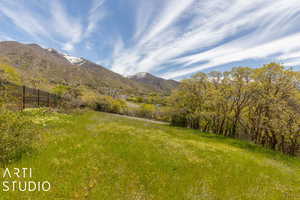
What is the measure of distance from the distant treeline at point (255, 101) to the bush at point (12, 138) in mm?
27126

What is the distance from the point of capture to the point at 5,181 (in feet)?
17.7

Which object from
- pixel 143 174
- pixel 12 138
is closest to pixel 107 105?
pixel 12 138

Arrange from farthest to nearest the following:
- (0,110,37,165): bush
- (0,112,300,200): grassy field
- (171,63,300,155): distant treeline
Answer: (171,63,300,155): distant treeline < (0,110,37,165): bush < (0,112,300,200): grassy field

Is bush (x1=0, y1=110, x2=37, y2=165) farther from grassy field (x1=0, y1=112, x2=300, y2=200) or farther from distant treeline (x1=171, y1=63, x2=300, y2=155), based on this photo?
distant treeline (x1=171, y1=63, x2=300, y2=155)

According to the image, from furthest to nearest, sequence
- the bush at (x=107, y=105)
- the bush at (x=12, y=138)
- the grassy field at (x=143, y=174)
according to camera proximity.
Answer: the bush at (x=107, y=105)
the bush at (x=12, y=138)
the grassy field at (x=143, y=174)

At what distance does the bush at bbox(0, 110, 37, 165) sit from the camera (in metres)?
6.73

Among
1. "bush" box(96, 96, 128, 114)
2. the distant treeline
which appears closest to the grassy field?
the distant treeline

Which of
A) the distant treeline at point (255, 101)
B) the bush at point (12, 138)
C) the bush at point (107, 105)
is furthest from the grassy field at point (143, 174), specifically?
the bush at point (107, 105)

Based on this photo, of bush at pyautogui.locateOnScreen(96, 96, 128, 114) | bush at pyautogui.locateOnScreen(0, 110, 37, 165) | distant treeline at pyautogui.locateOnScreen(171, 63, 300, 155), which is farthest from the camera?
bush at pyautogui.locateOnScreen(96, 96, 128, 114)

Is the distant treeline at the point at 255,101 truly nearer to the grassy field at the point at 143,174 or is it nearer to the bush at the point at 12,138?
the grassy field at the point at 143,174

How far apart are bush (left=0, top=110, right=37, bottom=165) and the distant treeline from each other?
2713 cm

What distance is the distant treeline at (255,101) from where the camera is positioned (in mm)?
18031

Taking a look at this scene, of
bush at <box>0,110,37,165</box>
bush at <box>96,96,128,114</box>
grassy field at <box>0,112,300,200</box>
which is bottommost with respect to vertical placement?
grassy field at <box>0,112,300,200</box>

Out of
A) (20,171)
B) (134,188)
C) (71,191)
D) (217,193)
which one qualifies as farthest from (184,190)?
(20,171)
